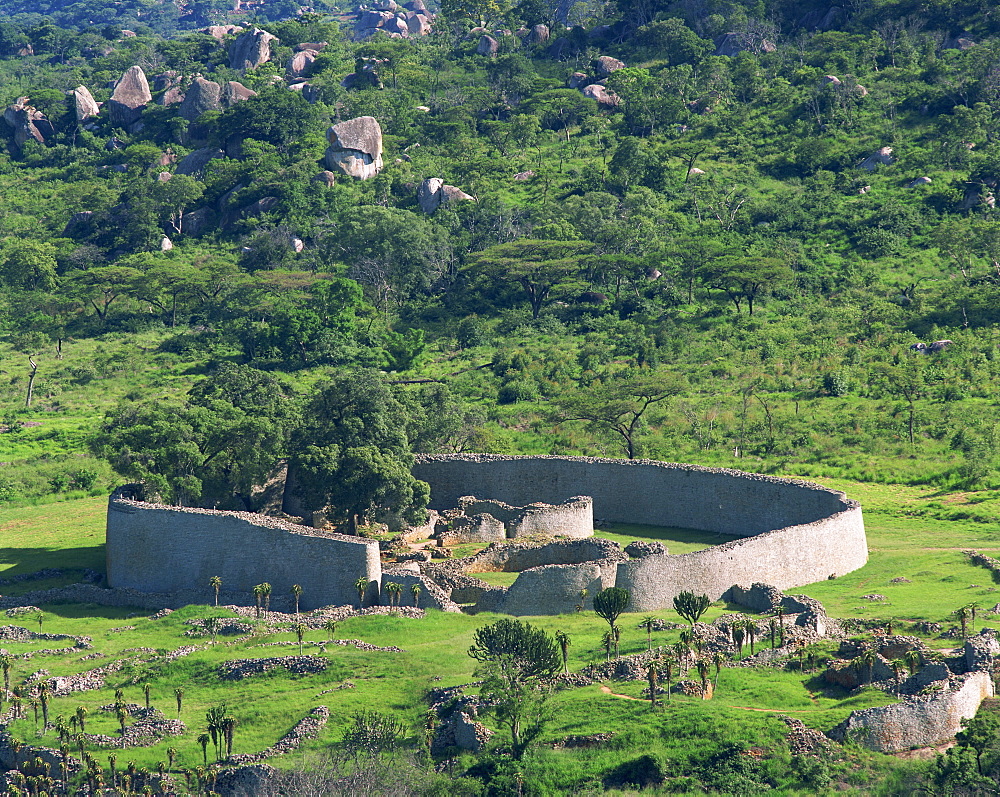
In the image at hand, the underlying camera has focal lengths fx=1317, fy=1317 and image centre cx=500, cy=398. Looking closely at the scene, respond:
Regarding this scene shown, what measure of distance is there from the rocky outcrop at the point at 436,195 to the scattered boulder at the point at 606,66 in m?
34.6

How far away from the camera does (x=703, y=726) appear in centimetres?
3616

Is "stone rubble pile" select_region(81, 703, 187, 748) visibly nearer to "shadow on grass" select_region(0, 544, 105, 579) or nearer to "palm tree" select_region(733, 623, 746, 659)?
"palm tree" select_region(733, 623, 746, 659)

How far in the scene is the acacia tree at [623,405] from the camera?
7650 cm

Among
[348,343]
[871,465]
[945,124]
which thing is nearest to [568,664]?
[871,465]

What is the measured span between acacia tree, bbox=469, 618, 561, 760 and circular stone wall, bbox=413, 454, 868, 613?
10.3m

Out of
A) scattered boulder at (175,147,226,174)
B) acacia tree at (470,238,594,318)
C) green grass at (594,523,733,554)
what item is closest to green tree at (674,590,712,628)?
green grass at (594,523,733,554)

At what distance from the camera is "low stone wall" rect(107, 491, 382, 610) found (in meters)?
51.2

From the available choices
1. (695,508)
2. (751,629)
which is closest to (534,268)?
(695,508)

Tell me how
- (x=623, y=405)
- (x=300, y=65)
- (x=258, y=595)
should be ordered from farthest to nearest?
(x=300, y=65) → (x=623, y=405) → (x=258, y=595)

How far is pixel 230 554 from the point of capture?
2089 inches

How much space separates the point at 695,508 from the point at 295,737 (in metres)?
30.2

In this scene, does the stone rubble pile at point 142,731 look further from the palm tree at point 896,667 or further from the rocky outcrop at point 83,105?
the rocky outcrop at point 83,105

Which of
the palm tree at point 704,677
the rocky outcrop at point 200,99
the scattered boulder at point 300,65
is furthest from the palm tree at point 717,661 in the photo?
the scattered boulder at point 300,65

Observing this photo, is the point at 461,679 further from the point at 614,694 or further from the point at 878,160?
the point at 878,160
